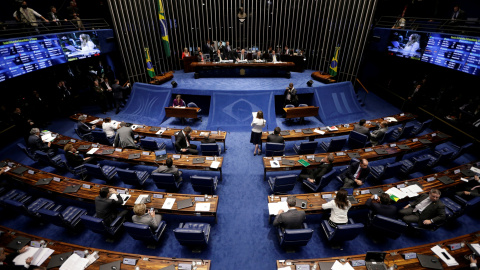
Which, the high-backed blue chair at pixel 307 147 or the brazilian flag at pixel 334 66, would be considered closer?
the high-backed blue chair at pixel 307 147

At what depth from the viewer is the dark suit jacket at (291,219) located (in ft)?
14.7

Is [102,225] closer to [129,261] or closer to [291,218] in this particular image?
[129,261]

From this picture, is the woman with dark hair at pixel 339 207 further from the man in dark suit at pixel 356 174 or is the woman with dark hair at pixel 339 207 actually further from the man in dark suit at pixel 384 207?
the man in dark suit at pixel 356 174

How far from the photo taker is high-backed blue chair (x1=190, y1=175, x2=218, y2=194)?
18.6 ft

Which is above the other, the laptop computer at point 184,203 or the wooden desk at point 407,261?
the laptop computer at point 184,203

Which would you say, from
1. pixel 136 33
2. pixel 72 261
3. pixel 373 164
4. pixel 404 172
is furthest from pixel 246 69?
pixel 72 261

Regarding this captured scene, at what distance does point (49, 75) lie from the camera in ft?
38.7

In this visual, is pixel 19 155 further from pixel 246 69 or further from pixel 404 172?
pixel 404 172

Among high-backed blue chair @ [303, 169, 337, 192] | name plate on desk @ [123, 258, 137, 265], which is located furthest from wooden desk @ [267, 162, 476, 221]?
name plate on desk @ [123, 258, 137, 265]

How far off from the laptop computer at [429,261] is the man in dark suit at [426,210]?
1075mm

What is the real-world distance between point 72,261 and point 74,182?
262 centimetres

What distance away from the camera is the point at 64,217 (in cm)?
521

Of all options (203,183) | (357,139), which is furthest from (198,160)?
(357,139)

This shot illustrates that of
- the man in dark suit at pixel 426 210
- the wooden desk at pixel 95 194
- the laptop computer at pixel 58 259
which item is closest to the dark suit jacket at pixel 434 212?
the man in dark suit at pixel 426 210
